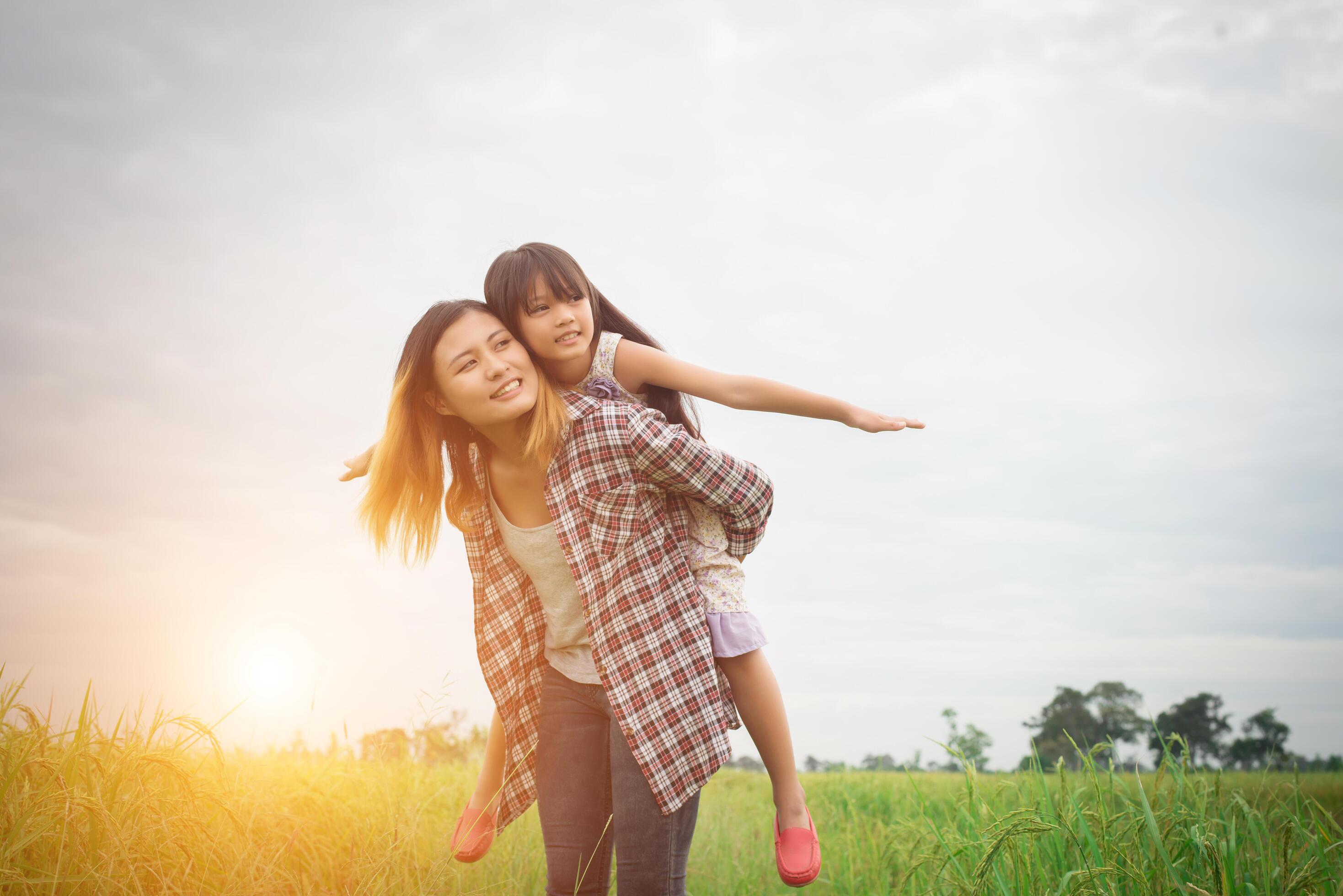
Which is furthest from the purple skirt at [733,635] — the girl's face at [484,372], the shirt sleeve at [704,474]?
the girl's face at [484,372]

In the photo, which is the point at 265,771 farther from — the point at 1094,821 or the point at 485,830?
the point at 1094,821

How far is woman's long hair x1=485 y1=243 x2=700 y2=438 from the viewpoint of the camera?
364 cm

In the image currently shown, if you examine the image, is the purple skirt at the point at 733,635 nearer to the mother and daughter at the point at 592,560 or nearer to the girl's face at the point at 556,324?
the mother and daughter at the point at 592,560

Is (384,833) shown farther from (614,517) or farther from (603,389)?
(603,389)

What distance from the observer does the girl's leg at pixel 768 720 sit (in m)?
3.08

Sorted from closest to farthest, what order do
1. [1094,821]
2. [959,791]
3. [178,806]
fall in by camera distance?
[178,806]
[1094,821]
[959,791]

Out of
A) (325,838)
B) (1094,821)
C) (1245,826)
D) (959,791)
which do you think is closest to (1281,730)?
(1245,826)

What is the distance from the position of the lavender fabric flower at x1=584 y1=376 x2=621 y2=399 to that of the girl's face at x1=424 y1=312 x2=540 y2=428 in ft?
0.95

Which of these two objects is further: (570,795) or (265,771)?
(265,771)

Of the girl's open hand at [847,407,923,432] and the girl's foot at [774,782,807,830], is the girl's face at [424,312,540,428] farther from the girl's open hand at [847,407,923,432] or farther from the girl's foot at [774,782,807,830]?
the girl's foot at [774,782,807,830]

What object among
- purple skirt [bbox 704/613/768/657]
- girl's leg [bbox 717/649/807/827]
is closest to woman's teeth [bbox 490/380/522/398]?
purple skirt [bbox 704/613/768/657]

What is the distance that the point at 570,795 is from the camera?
3.05m

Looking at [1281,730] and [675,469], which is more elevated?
[675,469]

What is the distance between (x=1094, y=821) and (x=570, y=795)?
184cm
